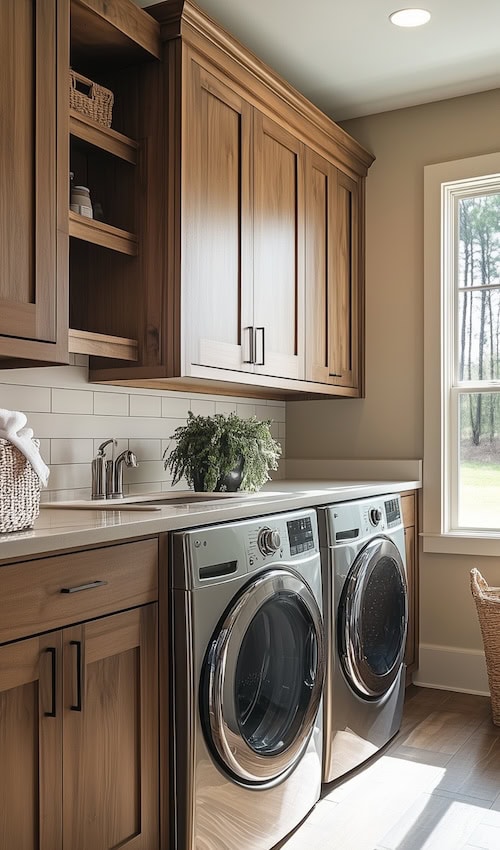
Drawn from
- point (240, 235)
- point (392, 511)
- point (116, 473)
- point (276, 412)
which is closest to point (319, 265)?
point (240, 235)

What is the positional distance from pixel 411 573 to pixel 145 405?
55.2 inches

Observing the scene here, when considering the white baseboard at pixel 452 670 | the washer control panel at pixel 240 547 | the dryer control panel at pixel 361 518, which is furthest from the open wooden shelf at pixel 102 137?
the white baseboard at pixel 452 670

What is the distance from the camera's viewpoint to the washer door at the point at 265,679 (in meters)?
1.93

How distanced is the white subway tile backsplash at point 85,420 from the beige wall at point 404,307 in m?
0.94

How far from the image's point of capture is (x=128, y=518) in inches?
74.0

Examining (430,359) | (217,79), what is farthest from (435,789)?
(217,79)

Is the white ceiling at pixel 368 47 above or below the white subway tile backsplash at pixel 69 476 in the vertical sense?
above

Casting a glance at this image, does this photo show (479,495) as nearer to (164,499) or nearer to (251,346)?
(251,346)

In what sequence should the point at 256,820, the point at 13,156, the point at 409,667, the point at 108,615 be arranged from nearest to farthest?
the point at 108,615
the point at 13,156
the point at 256,820
the point at 409,667

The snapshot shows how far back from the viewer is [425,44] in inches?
122

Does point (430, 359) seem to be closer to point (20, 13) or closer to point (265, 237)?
point (265, 237)

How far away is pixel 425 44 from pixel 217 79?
3.10 ft

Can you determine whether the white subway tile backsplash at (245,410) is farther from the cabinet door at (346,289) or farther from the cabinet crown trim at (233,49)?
the cabinet crown trim at (233,49)

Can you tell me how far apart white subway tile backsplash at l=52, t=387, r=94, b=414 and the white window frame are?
163 centimetres
